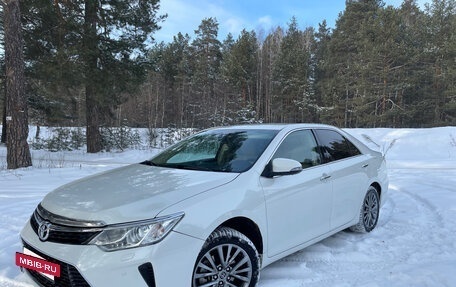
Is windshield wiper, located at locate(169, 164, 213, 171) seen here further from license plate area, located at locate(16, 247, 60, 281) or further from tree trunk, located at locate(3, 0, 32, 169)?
tree trunk, located at locate(3, 0, 32, 169)

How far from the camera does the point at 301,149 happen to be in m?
3.99

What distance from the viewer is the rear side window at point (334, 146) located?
4.30 m

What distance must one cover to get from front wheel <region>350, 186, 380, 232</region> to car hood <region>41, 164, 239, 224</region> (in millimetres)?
2405

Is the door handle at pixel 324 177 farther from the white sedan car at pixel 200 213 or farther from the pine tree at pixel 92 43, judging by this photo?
the pine tree at pixel 92 43

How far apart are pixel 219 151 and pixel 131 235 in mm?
1652

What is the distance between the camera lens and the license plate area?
2.48 m

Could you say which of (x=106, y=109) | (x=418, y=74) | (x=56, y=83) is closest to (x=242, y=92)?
(x=418, y=74)

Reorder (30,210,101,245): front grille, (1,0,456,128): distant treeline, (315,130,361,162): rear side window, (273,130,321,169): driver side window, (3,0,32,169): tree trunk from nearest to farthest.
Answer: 1. (30,210,101,245): front grille
2. (273,130,321,169): driver side window
3. (315,130,361,162): rear side window
4. (3,0,32,169): tree trunk
5. (1,0,456,128): distant treeline

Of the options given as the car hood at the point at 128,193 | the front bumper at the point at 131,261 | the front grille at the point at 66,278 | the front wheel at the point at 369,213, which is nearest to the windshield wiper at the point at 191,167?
the car hood at the point at 128,193

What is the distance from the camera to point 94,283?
7.61 feet

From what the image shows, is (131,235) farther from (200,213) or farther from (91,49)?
(91,49)

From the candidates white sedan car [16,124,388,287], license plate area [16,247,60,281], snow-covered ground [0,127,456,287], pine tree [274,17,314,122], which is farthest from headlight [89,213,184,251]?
pine tree [274,17,314,122]

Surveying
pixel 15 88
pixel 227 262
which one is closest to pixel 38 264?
pixel 227 262

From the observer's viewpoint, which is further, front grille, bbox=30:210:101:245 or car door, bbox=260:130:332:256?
car door, bbox=260:130:332:256
